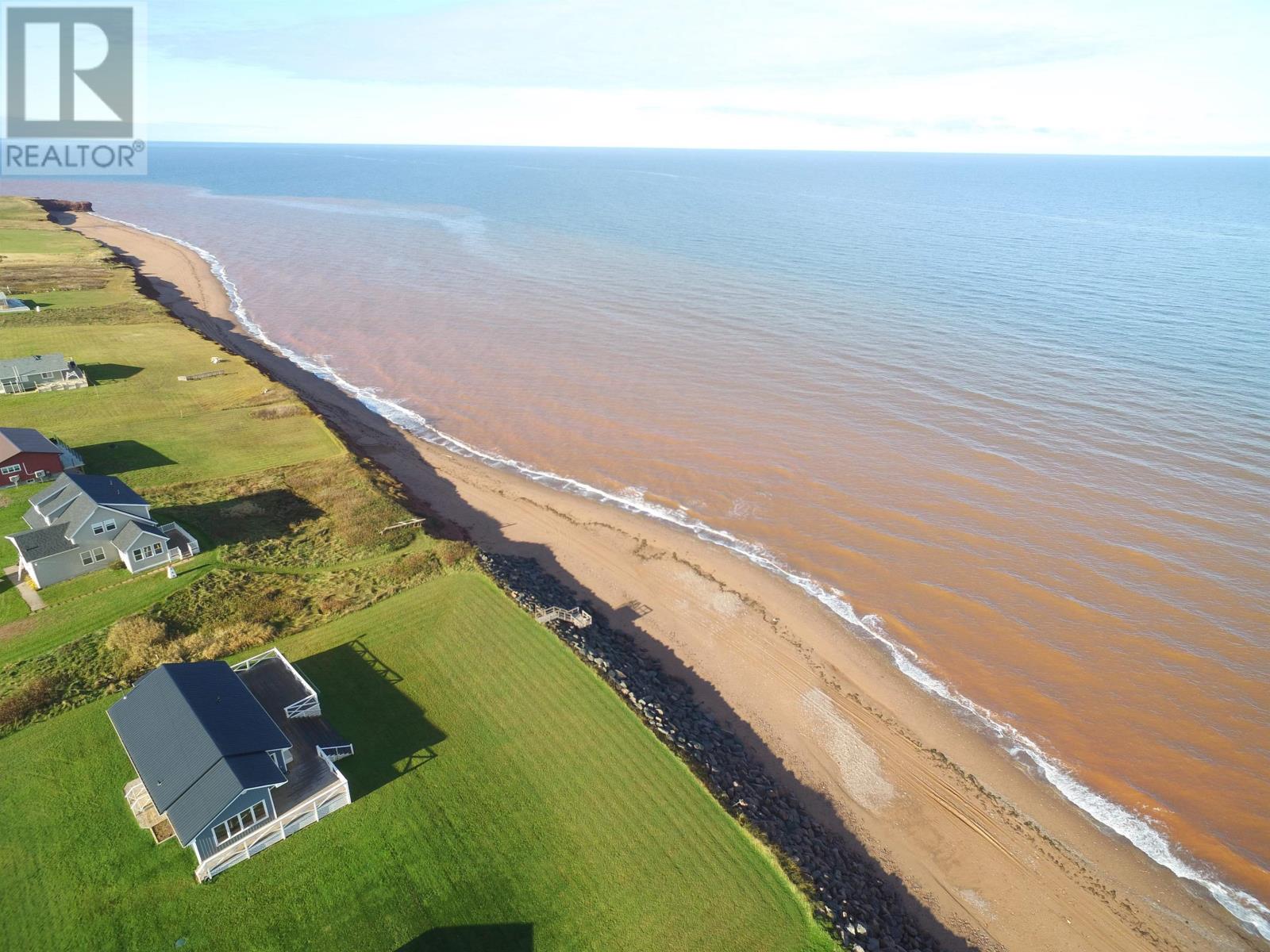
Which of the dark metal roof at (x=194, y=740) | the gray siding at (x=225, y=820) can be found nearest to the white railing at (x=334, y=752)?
the dark metal roof at (x=194, y=740)

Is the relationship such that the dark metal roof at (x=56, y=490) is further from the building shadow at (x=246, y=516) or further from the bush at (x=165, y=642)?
the bush at (x=165, y=642)

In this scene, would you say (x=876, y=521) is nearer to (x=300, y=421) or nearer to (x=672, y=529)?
(x=672, y=529)

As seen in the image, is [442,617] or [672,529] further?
[672,529]

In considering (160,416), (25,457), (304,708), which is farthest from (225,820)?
(160,416)

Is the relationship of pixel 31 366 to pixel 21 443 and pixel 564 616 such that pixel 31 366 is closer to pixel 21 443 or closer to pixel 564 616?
pixel 21 443

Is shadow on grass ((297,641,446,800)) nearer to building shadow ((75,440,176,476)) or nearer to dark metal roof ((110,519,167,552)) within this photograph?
dark metal roof ((110,519,167,552))

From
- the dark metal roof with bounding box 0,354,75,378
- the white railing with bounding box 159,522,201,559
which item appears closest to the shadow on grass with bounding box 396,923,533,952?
the white railing with bounding box 159,522,201,559

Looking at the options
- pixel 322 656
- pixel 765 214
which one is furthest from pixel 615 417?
pixel 765 214
